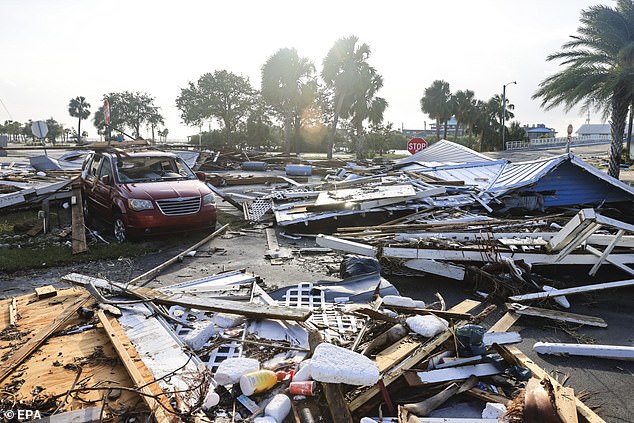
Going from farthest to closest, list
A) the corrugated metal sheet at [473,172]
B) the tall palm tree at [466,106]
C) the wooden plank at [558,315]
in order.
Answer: the tall palm tree at [466,106], the corrugated metal sheet at [473,172], the wooden plank at [558,315]

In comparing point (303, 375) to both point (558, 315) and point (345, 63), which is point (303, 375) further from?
point (345, 63)

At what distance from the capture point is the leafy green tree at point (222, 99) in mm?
49531

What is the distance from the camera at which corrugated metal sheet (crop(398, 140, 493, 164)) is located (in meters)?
16.1

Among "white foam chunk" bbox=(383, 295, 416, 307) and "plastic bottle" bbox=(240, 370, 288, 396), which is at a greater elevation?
"white foam chunk" bbox=(383, 295, 416, 307)

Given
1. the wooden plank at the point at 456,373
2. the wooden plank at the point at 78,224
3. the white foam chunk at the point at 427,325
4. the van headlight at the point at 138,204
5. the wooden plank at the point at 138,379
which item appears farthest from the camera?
the van headlight at the point at 138,204

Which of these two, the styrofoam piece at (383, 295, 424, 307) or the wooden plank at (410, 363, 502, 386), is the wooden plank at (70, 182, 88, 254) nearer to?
the styrofoam piece at (383, 295, 424, 307)

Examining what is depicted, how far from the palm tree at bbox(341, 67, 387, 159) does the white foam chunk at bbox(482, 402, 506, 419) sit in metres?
36.9

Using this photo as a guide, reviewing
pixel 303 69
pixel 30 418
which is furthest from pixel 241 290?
pixel 303 69

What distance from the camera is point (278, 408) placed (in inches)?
111

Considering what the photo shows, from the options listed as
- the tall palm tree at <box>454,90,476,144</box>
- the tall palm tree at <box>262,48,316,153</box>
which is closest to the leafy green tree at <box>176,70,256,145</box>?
the tall palm tree at <box>262,48,316,153</box>

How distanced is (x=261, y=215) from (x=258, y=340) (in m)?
7.21

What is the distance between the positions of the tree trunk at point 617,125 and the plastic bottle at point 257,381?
65.7 feet

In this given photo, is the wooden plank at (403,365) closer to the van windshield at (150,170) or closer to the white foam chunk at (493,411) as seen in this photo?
the white foam chunk at (493,411)

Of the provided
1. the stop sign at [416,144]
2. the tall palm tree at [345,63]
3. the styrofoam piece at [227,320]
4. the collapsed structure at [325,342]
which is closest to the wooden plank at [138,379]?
the collapsed structure at [325,342]
